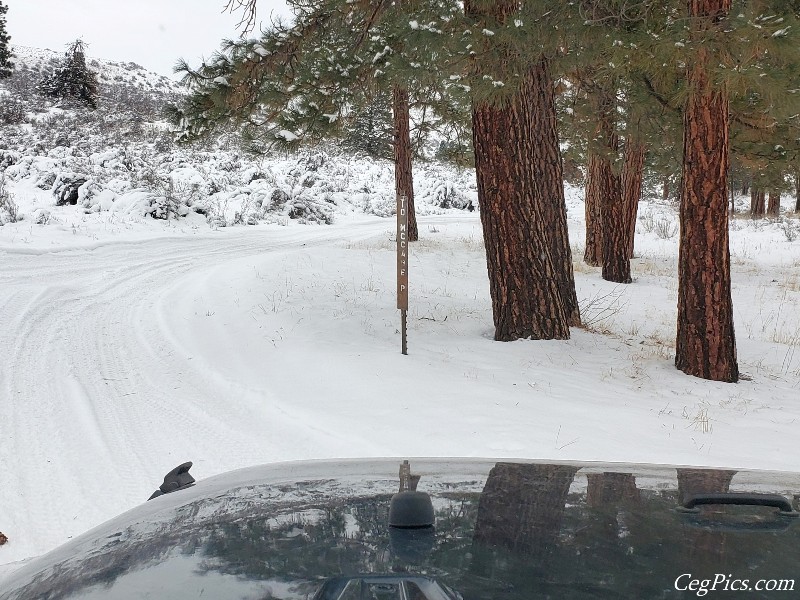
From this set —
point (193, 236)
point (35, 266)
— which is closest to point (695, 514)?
point (35, 266)

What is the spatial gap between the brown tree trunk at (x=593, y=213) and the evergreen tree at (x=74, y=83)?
Answer: 28366mm

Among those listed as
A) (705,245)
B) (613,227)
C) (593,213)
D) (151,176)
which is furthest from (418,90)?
(151,176)

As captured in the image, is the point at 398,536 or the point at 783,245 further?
the point at 783,245

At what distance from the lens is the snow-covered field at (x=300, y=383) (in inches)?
180

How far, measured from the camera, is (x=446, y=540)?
1358mm

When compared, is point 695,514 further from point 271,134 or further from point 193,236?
point 193,236

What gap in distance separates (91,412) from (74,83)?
35.1m

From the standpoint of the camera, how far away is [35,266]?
11.0 metres

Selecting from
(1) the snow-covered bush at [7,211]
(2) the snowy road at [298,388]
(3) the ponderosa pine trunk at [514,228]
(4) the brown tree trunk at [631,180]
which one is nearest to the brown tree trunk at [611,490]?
(2) the snowy road at [298,388]

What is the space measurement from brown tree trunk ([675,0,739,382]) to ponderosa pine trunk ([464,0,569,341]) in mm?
1328

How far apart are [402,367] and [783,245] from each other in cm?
2118

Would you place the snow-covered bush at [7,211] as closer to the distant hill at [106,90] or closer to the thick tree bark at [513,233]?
the distant hill at [106,90]

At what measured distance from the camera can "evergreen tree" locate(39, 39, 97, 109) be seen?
114 ft

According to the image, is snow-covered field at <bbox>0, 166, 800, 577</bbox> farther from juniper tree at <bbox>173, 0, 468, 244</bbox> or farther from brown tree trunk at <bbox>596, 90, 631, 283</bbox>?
juniper tree at <bbox>173, 0, 468, 244</bbox>
